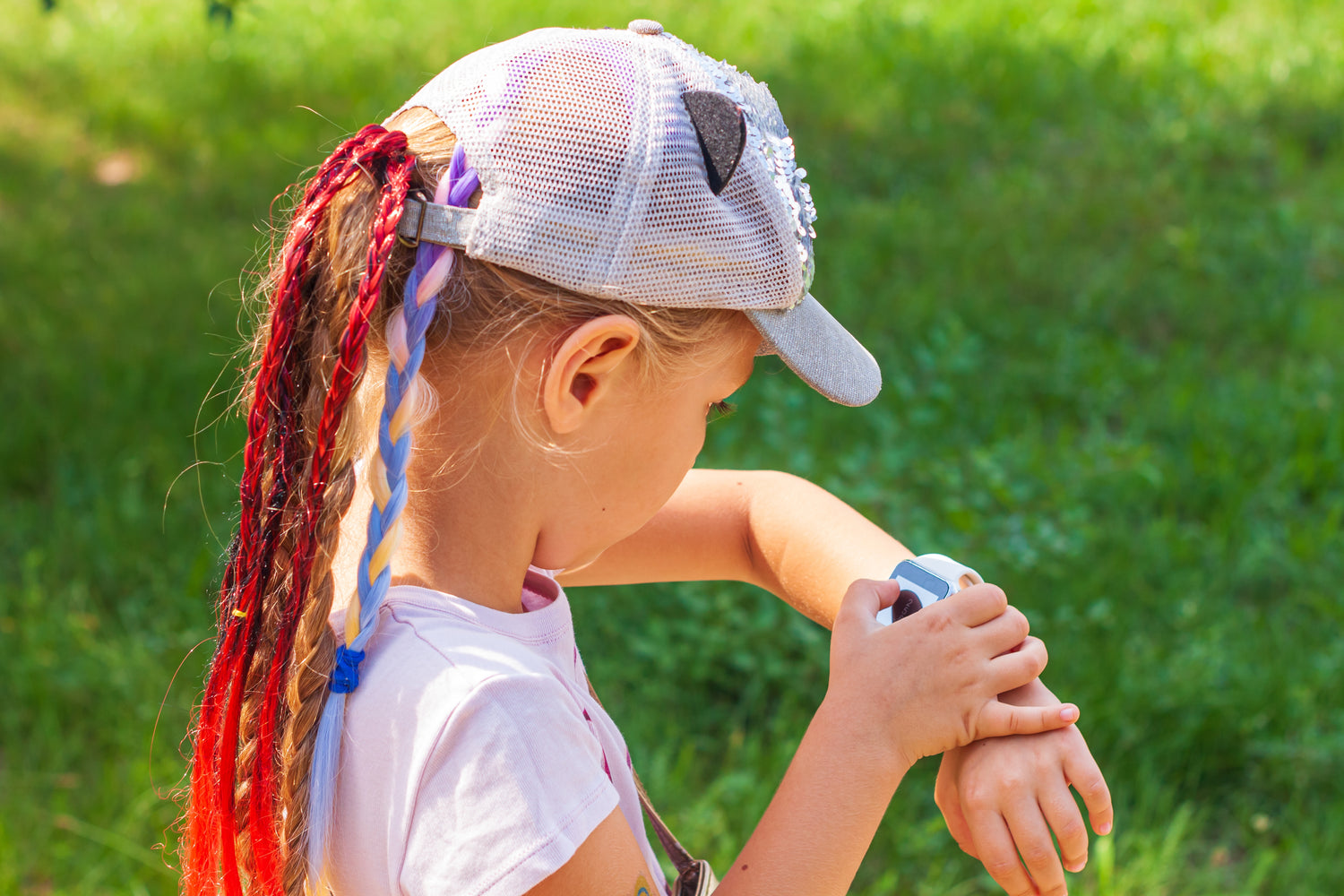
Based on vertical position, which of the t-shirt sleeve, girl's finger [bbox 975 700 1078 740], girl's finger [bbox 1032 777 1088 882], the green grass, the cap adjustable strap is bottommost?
the green grass

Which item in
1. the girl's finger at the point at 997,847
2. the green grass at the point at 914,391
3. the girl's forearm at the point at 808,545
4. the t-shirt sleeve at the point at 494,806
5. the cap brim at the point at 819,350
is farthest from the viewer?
the green grass at the point at 914,391

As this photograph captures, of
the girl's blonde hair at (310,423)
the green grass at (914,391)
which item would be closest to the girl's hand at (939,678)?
the girl's blonde hair at (310,423)

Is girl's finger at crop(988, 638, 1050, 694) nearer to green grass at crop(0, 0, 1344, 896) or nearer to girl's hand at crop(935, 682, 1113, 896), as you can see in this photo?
girl's hand at crop(935, 682, 1113, 896)

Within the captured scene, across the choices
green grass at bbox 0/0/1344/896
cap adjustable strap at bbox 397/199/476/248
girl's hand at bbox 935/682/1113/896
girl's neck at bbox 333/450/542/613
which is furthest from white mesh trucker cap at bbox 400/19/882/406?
green grass at bbox 0/0/1344/896

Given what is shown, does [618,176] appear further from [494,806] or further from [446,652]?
[494,806]

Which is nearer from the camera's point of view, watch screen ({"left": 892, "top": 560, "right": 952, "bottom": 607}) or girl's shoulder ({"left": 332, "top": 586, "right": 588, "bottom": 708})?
girl's shoulder ({"left": 332, "top": 586, "right": 588, "bottom": 708})

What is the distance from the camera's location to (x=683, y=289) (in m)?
1.10

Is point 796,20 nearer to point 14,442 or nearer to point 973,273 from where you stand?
point 973,273

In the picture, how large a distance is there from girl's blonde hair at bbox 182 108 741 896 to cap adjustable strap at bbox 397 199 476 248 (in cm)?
2

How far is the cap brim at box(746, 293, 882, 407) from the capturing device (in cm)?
120

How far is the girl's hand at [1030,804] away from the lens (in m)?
1.09

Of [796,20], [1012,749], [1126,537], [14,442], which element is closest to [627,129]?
[1012,749]

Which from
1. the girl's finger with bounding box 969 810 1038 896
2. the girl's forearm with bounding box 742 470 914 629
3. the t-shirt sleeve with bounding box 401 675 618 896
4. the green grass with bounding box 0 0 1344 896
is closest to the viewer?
the t-shirt sleeve with bounding box 401 675 618 896

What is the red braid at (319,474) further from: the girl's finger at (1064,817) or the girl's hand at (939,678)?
the girl's finger at (1064,817)
